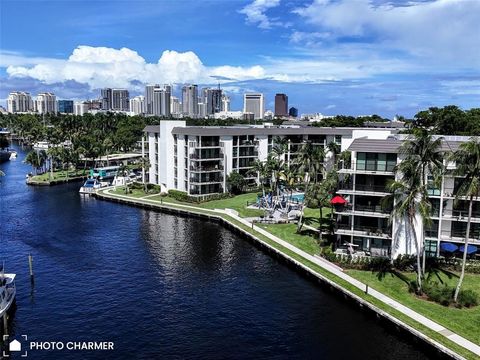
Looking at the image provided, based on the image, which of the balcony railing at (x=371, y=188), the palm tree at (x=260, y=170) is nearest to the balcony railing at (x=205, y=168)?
the palm tree at (x=260, y=170)

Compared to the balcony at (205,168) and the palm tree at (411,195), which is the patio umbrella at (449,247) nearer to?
the palm tree at (411,195)

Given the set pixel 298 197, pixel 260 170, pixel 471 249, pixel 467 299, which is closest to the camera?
pixel 467 299

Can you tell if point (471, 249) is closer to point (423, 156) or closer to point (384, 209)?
point (384, 209)

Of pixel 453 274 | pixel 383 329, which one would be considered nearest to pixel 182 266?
pixel 383 329

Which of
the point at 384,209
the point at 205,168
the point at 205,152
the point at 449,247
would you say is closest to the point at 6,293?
the point at 384,209

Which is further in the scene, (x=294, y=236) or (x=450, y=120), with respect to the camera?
(x=450, y=120)

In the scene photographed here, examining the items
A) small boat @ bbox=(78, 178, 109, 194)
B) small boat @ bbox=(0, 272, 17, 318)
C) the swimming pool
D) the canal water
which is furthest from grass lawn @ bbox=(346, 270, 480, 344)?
small boat @ bbox=(78, 178, 109, 194)

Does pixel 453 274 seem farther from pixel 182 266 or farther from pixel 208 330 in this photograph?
pixel 182 266
